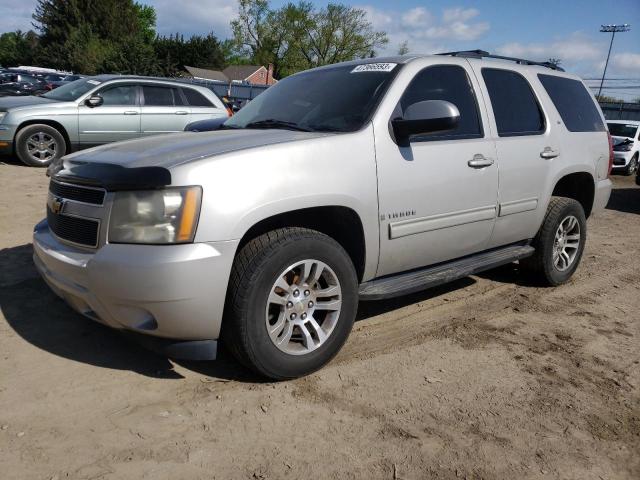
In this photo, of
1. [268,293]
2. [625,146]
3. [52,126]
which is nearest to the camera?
[268,293]

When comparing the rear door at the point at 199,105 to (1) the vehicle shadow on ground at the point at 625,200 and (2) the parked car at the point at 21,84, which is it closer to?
(1) the vehicle shadow on ground at the point at 625,200

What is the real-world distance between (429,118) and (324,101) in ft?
2.63

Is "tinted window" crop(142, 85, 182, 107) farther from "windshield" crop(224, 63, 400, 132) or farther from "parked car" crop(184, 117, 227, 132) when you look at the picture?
"windshield" crop(224, 63, 400, 132)

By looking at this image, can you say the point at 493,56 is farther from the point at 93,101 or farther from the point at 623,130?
the point at 623,130

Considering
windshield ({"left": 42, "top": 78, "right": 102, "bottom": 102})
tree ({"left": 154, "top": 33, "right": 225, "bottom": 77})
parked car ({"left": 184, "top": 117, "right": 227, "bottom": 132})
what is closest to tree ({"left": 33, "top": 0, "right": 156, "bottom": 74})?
tree ({"left": 154, "top": 33, "right": 225, "bottom": 77})

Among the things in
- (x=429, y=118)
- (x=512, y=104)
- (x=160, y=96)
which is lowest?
(x=429, y=118)

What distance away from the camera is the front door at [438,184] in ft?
11.1

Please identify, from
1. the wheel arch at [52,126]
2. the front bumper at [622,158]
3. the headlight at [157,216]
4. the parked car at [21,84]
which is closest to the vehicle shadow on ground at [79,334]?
the headlight at [157,216]

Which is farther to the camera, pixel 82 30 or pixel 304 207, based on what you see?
pixel 82 30

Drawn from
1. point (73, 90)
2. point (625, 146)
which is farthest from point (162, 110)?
point (625, 146)

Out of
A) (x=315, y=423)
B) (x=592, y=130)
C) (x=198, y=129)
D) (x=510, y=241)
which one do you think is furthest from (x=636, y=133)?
(x=315, y=423)

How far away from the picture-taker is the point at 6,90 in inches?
782

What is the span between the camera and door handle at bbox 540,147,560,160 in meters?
4.45

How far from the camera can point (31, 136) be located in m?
9.39
